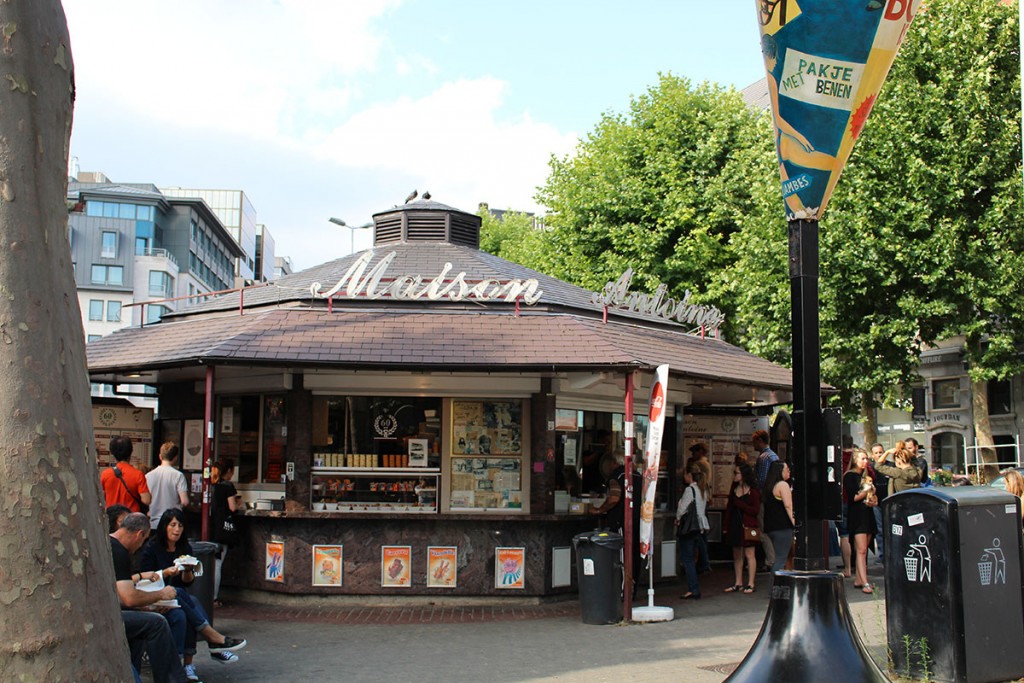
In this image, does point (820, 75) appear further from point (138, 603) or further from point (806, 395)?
point (138, 603)

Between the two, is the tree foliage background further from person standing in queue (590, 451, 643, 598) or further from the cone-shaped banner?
the cone-shaped banner

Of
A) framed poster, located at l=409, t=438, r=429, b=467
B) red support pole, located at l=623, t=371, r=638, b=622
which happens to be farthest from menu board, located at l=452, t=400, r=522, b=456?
red support pole, located at l=623, t=371, r=638, b=622

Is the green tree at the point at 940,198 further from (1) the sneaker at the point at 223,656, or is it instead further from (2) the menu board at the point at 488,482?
(1) the sneaker at the point at 223,656

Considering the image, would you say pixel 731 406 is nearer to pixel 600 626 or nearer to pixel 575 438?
pixel 575 438

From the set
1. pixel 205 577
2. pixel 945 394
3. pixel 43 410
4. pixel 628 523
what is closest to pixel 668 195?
pixel 945 394

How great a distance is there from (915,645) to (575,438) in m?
6.46

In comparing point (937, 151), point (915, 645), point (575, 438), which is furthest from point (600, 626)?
point (937, 151)

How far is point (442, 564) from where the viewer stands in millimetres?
12922

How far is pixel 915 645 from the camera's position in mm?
8328

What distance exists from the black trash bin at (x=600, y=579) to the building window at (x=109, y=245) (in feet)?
247

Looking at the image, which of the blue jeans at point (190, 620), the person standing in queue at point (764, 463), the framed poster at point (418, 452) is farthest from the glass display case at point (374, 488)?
the person standing in queue at point (764, 463)

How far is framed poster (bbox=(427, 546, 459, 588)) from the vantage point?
1290 centimetres

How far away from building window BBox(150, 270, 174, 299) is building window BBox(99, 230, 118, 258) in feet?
10.4

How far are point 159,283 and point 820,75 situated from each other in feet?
263
